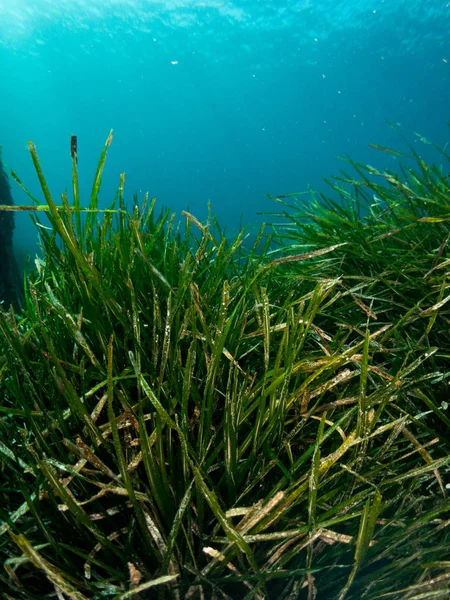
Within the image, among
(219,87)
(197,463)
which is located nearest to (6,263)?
(197,463)

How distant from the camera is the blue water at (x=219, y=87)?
52094 mm

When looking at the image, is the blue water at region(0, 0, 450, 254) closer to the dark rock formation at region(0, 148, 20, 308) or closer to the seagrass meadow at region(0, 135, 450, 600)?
the dark rock formation at region(0, 148, 20, 308)

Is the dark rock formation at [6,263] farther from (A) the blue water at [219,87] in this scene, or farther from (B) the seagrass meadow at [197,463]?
(A) the blue water at [219,87]

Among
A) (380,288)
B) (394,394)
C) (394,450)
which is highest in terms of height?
(380,288)

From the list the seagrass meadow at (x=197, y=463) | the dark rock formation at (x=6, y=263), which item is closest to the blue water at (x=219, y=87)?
the dark rock formation at (x=6, y=263)

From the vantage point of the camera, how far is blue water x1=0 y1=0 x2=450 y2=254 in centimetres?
5209

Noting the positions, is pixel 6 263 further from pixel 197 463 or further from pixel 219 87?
pixel 219 87

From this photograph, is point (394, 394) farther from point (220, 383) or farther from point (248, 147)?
point (248, 147)

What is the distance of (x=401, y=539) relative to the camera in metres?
0.82

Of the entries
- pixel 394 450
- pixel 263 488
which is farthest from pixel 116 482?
pixel 394 450

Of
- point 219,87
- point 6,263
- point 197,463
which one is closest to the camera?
point 197,463

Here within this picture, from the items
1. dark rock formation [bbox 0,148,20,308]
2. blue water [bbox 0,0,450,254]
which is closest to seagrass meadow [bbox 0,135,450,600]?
dark rock formation [bbox 0,148,20,308]

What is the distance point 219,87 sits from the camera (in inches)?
2911

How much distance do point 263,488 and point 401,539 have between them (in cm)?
26
